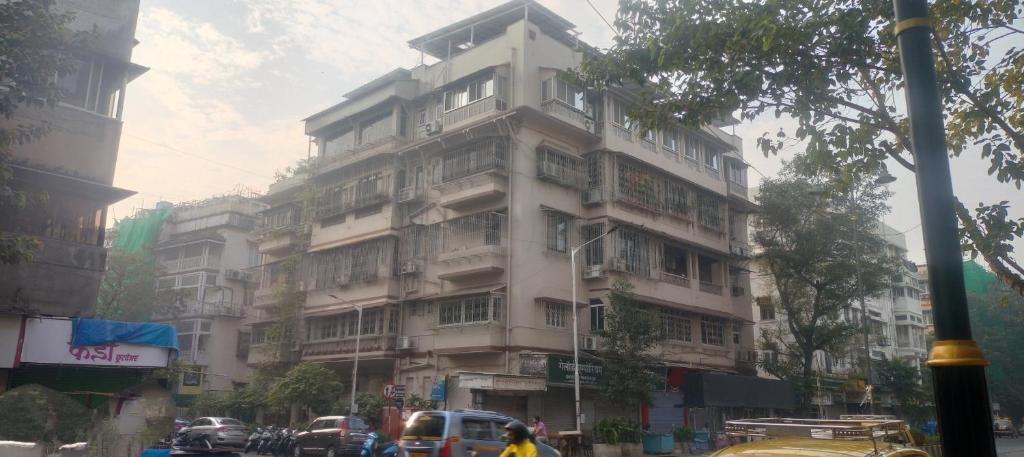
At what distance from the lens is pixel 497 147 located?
104 ft

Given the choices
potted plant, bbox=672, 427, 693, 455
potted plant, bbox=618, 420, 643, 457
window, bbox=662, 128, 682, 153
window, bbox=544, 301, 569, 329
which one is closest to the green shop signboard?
window, bbox=544, 301, 569, 329

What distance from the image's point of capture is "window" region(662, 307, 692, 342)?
35.0 meters

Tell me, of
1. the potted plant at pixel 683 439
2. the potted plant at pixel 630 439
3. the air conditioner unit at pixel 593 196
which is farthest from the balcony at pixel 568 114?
the potted plant at pixel 683 439

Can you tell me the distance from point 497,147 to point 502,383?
10523 millimetres

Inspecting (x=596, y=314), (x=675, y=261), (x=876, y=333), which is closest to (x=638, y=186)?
(x=675, y=261)

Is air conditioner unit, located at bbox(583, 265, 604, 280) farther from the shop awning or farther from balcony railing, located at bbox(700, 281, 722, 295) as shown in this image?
balcony railing, located at bbox(700, 281, 722, 295)

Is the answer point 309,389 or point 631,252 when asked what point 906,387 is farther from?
point 309,389

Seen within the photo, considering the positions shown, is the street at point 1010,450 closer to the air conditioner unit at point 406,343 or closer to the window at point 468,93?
the air conditioner unit at point 406,343

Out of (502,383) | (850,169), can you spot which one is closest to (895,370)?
(502,383)

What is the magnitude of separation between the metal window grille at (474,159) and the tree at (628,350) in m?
7.71

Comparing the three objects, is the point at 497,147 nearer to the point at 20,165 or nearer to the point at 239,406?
the point at 20,165

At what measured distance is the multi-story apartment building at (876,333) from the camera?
4409 cm

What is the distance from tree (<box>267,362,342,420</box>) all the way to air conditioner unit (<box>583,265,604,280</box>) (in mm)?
13148

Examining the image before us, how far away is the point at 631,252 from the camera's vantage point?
33.6m
